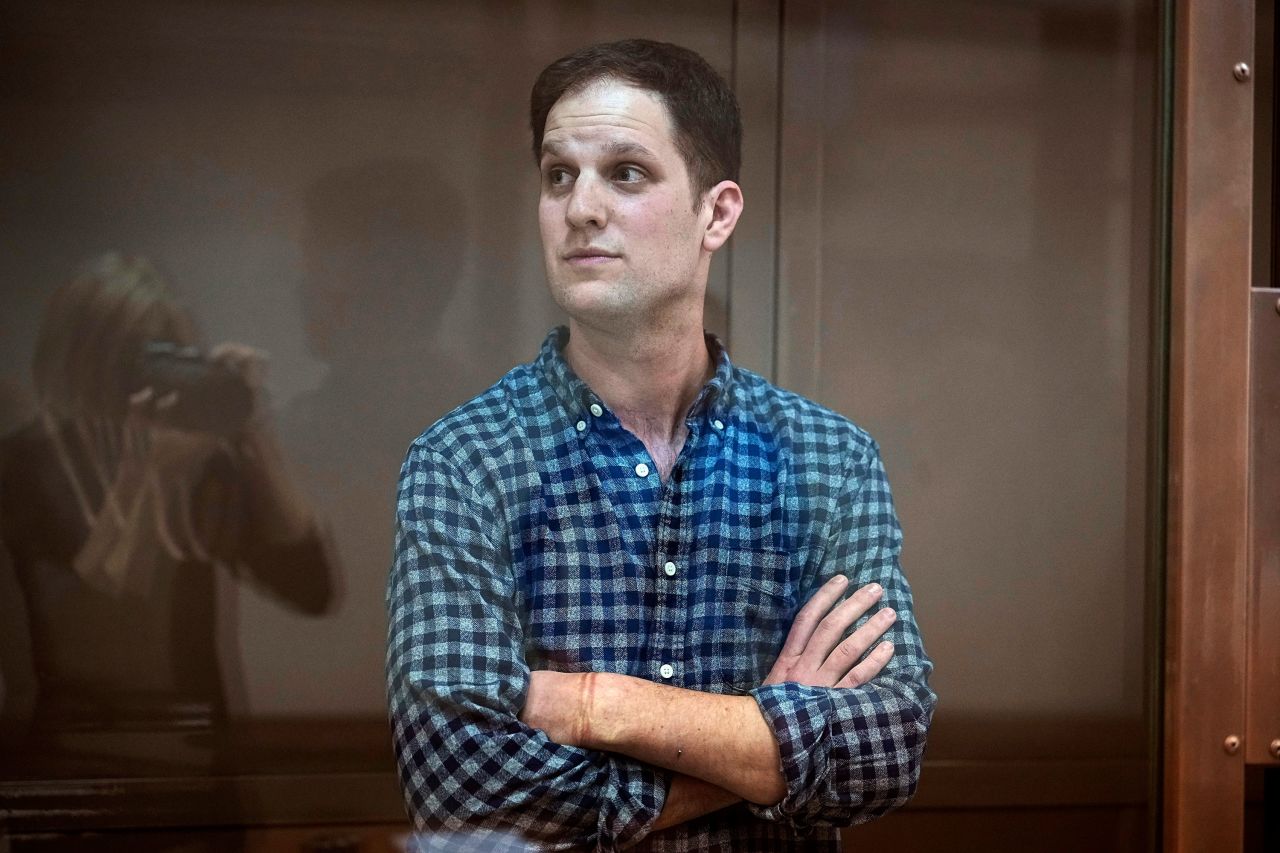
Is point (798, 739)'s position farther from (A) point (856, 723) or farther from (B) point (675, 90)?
(B) point (675, 90)

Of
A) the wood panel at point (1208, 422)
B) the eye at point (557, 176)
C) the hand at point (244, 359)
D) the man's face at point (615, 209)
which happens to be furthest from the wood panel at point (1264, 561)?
the hand at point (244, 359)

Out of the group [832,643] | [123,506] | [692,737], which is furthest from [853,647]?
[123,506]

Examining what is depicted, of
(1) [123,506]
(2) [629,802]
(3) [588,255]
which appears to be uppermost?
(3) [588,255]

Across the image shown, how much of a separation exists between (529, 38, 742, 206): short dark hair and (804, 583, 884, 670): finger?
0.38 metres

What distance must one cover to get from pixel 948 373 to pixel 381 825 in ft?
2.30

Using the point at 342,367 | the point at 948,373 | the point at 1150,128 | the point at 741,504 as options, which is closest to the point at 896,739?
the point at 741,504

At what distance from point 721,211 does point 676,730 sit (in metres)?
0.46

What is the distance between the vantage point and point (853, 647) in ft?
3.63

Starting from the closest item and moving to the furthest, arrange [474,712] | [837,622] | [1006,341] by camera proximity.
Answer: [474,712] < [837,622] < [1006,341]

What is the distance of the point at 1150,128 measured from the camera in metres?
1.39

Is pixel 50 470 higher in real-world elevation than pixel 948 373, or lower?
lower

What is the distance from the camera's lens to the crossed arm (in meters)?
1.05

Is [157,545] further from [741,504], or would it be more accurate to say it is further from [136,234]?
[741,504]

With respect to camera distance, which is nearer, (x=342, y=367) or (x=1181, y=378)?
(x=342, y=367)
